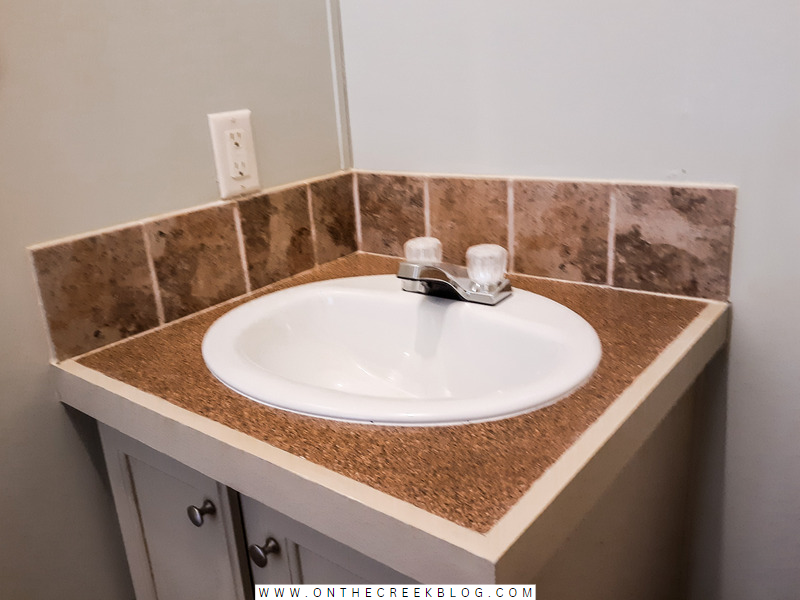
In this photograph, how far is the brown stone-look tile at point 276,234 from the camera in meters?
0.98

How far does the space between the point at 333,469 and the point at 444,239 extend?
561 millimetres

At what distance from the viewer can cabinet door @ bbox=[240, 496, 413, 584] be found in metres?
0.59

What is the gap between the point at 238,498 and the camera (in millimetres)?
701

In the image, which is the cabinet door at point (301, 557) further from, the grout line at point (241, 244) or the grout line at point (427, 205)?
the grout line at point (427, 205)

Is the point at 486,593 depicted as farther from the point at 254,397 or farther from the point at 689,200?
the point at 689,200

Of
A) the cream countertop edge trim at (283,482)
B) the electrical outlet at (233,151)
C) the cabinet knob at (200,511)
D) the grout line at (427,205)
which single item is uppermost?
the electrical outlet at (233,151)

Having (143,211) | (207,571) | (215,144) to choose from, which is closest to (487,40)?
(215,144)

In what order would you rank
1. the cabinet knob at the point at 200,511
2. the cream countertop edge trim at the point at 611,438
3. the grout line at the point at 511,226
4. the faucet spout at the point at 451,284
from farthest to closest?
the grout line at the point at 511,226 → the faucet spout at the point at 451,284 → the cabinet knob at the point at 200,511 → the cream countertop edge trim at the point at 611,438

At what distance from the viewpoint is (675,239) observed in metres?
0.84

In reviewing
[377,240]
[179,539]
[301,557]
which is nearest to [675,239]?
[377,240]

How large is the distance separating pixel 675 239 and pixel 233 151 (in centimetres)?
60

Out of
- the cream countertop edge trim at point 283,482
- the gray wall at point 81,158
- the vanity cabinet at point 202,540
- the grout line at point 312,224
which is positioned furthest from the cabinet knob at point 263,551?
the grout line at point 312,224

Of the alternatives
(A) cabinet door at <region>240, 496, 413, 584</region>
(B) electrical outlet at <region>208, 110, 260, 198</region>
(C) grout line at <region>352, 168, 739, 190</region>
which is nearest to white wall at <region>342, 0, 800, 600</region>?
(C) grout line at <region>352, 168, 739, 190</region>

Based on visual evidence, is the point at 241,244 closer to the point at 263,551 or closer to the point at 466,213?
the point at 466,213
